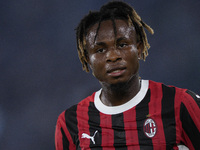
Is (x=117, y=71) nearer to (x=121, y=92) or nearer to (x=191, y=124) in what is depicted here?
(x=121, y=92)

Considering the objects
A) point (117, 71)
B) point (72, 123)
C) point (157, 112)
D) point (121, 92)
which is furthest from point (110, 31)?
point (72, 123)

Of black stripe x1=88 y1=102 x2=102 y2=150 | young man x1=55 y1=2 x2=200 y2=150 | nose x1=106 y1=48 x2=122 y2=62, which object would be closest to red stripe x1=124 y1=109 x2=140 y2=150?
young man x1=55 y1=2 x2=200 y2=150

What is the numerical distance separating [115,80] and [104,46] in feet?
0.81

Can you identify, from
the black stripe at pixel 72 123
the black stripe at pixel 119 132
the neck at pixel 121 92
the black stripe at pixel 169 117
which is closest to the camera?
the black stripe at pixel 169 117

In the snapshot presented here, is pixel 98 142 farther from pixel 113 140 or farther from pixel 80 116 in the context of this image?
pixel 80 116

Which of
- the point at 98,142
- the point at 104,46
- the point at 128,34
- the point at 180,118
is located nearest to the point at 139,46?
the point at 128,34

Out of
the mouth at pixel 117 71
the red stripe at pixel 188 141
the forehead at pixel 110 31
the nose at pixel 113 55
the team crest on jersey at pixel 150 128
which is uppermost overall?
the forehead at pixel 110 31

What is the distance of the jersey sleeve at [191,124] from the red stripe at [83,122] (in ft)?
2.19

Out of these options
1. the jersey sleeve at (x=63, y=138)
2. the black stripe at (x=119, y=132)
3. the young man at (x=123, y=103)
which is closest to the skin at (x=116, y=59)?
the young man at (x=123, y=103)

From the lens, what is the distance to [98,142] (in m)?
1.79

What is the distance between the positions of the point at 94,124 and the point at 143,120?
1.24 feet

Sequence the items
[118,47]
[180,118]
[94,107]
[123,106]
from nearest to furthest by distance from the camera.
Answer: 1. [180,118]
2. [118,47]
3. [123,106]
4. [94,107]

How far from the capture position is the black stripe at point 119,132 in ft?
5.57

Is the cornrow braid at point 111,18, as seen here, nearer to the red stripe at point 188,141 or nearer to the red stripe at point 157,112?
the red stripe at point 157,112
